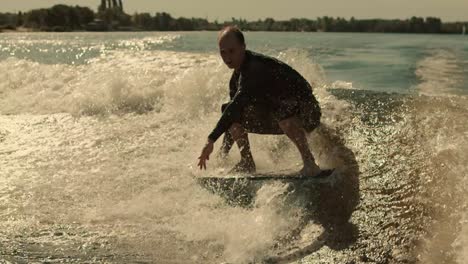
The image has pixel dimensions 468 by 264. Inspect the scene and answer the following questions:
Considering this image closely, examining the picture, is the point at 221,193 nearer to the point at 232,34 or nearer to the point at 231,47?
the point at 231,47

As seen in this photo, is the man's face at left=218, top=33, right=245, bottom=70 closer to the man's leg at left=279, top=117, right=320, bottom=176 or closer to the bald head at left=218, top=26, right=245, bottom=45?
the bald head at left=218, top=26, right=245, bottom=45

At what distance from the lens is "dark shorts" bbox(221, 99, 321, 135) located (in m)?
5.21

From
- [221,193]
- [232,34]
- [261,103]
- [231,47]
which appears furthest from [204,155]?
[232,34]

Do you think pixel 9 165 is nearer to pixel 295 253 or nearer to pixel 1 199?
pixel 1 199

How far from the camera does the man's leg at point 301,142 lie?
16.4 ft

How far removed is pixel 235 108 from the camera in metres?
4.89

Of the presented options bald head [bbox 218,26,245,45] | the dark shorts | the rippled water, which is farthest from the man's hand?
bald head [bbox 218,26,245,45]

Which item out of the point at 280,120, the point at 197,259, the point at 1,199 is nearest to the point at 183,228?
the point at 197,259

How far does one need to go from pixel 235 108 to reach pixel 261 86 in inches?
15.8

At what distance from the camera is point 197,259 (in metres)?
3.77

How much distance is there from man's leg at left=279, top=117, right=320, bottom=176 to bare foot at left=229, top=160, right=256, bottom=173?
22.6 inches

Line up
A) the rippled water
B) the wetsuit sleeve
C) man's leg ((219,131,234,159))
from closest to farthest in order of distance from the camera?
the rippled water → the wetsuit sleeve → man's leg ((219,131,234,159))

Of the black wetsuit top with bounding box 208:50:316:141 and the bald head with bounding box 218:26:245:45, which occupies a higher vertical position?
the bald head with bounding box 218:26:245:45

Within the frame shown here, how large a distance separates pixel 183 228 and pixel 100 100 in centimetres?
608
